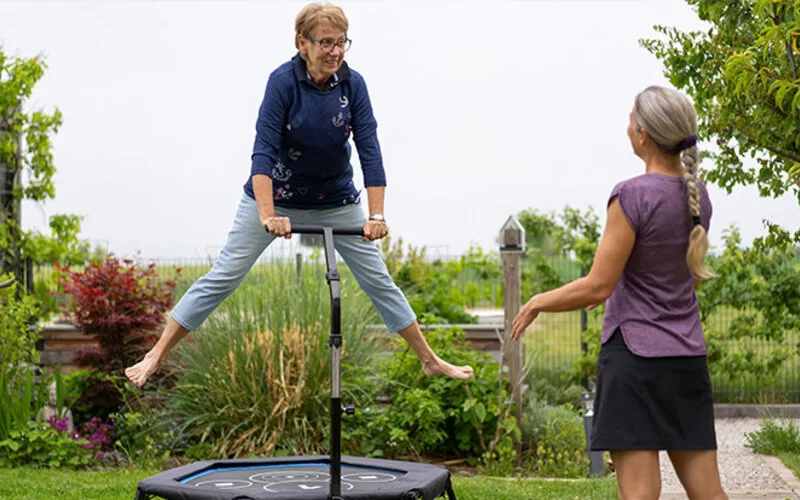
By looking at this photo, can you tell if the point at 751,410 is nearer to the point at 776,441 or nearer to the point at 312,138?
the point at 776,441

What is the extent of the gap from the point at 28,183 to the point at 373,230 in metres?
5.23

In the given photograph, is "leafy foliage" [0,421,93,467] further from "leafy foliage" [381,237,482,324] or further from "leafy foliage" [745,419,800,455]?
"leafy foliage" [745,419,800,455]

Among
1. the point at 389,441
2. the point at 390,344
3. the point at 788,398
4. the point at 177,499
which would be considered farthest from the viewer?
the point at 788,398

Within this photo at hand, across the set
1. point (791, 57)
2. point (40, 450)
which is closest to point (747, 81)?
point (791, 57)

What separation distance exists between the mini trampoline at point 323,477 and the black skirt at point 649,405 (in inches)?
38.8

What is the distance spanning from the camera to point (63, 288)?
26.3 ft

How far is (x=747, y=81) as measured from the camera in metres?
3.73

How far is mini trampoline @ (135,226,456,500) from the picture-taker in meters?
3.57

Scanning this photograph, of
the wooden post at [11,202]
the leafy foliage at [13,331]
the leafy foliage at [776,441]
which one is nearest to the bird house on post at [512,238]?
the leafy foliage at [776,441]

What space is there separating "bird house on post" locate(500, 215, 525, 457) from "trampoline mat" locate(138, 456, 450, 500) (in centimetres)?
214

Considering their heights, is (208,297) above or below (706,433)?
above

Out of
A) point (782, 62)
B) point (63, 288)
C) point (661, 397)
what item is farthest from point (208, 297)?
point (63, 288)

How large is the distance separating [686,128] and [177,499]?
2143mm

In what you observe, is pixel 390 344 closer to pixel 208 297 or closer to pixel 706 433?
pixel 208 297
